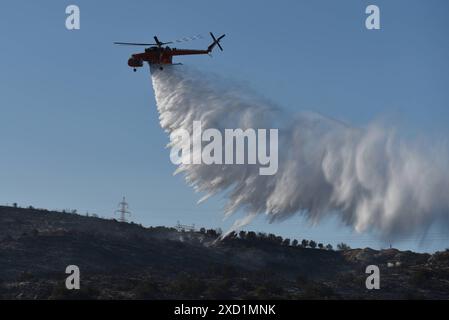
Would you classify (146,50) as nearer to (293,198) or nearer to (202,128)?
(202,128)

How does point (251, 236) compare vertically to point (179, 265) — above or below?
above

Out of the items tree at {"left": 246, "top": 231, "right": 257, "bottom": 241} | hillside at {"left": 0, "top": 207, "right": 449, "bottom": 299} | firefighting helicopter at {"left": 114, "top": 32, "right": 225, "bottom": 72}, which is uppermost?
firefighting helicopter at {"left": 114, "top": 32, "right": 225, "bottom": 72}

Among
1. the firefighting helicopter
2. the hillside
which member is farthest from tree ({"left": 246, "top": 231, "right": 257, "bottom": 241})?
the firefighting helicopter

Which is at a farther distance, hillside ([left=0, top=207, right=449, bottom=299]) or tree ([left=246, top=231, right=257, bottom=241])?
tree ([left=246, top=231, right=257, bottom=241])

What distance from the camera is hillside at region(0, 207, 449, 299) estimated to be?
79125 mm

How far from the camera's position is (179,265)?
9631cm

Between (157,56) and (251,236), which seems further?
(251,236)

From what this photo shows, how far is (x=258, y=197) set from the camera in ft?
252

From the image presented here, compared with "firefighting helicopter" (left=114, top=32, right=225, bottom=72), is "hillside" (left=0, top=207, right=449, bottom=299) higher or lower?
lower

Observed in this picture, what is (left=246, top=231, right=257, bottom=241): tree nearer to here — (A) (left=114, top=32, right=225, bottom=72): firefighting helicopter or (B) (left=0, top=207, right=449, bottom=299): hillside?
(B) (left=0, top=207, right=449, bottom=299): hillside

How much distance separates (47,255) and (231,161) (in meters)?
27.6

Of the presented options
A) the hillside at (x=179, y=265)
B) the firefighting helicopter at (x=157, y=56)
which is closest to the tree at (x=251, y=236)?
the hillside at (x=179, y=265)

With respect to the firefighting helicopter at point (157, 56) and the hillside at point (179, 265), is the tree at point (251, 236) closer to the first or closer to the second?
the hillside at point (179, 265)
